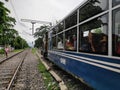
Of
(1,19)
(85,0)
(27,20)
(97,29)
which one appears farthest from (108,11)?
(27,20)

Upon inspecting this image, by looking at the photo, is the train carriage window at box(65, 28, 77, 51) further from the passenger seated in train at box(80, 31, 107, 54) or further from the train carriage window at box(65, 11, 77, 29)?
the passenger seated in train at box(80, 31, 107, 54)

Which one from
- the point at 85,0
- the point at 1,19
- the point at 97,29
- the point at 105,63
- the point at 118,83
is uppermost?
the point at 1,19

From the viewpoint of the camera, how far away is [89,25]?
6.25 m

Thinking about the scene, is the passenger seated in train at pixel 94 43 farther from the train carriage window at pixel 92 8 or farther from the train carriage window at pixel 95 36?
the train carriage window at pixel 92 8

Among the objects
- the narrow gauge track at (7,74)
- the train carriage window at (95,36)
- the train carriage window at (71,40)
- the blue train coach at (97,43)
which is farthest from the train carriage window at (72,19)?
the narrow gauge track at (7,74)

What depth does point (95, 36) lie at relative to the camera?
5.74 metres

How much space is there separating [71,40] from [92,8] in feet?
8.72

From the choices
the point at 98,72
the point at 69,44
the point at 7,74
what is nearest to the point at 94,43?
the point at 98,72

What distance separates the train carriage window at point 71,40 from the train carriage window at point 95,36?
25.9 inches

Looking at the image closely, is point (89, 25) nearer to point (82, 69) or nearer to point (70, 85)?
point (82, 69)

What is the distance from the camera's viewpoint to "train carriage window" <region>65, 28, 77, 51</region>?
25.6 feet

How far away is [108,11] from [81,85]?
4.55m

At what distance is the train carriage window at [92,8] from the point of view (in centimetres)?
519

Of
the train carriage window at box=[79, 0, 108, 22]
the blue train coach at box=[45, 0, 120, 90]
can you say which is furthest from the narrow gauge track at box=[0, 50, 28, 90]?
the train carriage window at box=[79, 0, 108, 22]
